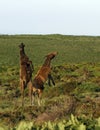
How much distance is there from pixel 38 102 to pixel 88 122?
781 centimetres

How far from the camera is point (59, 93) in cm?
1912

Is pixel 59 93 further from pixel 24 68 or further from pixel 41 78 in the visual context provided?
pixel 24 68

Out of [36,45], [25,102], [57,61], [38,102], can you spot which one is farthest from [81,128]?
[36,45]

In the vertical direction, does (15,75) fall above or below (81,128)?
below

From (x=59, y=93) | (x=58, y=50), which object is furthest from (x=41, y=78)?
(x=58, y=50)

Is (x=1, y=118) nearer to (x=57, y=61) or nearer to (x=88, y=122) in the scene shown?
(x=88, y=122)

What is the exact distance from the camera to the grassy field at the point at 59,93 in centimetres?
820

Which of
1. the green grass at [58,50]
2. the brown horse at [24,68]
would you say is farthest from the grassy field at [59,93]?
the brown horse at [24,68]

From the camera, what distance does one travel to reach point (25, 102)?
17.4 m

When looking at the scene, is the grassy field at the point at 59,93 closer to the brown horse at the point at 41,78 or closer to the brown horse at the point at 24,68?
the brown horse at the point at 41,78

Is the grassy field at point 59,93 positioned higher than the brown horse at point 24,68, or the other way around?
the brown horse at point 24,68

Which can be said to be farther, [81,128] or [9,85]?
[9,85]

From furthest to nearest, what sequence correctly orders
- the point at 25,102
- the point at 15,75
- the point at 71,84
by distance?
the point at 15,75
the point at 71,84
the point at 25,102

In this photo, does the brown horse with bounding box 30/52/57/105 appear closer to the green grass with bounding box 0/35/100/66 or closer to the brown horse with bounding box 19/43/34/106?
the brown horse with bounding box 19/43/34/106
